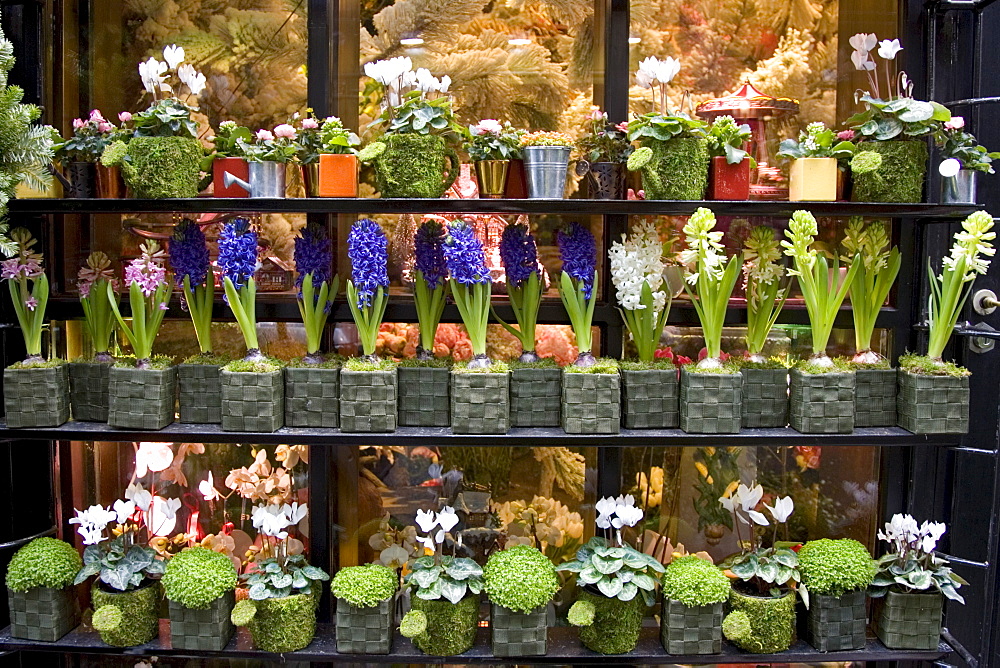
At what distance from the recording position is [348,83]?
2.74 m

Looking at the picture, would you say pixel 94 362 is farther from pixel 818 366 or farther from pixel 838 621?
pixel 838 621

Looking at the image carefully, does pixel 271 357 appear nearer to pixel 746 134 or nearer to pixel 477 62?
pixel 477 62

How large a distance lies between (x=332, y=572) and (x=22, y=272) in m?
1.33

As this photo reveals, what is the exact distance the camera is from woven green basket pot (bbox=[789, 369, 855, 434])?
97.5 inches

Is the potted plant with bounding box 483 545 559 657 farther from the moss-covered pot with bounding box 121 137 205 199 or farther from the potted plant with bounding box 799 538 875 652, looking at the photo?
the moss-covered pot with bounding box 121 137 205 199

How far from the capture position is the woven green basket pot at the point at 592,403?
8.01ft

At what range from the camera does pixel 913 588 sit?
250 cm

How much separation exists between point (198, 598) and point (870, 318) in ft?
7.17

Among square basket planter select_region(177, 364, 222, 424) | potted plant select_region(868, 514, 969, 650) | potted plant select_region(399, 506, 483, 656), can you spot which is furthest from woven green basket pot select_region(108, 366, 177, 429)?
potted plant select_region(868, 514, 969, 650)

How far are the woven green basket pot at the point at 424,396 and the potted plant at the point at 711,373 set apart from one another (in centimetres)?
71

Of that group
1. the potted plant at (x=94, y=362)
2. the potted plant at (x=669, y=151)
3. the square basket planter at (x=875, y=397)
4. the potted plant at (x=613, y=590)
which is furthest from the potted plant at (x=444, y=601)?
the square basket planter at (x=875, y=397)

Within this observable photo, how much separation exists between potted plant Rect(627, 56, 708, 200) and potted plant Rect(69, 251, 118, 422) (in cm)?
167

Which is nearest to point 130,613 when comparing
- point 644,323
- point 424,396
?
point 424,396

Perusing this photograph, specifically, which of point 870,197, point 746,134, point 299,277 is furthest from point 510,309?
point 870,197
